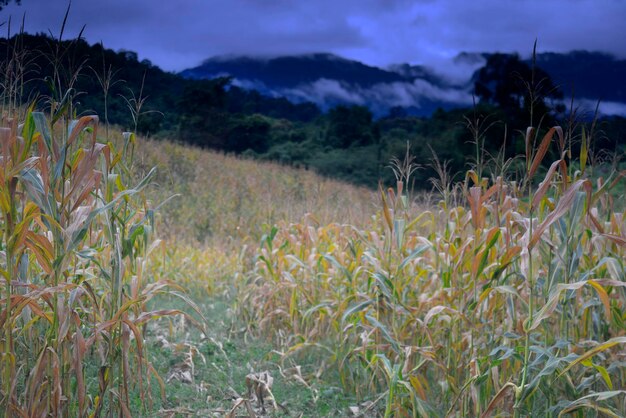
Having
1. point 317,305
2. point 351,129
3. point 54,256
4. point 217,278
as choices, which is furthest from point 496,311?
point 351,129

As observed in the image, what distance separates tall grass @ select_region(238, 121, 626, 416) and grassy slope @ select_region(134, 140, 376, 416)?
0.34 m

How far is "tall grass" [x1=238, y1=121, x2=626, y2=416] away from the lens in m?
2.62

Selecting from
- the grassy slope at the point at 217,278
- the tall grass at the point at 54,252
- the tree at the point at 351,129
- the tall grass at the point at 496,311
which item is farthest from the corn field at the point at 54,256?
the tree at the point at 351,129

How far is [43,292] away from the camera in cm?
225

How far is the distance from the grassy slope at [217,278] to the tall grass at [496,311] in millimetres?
343

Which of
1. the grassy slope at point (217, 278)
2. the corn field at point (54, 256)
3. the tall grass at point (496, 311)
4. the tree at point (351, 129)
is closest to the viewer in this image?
the corn field at point (54, 256)

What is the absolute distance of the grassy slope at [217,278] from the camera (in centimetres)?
373

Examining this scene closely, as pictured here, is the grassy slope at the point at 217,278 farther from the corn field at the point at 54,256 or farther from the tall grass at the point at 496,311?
the corn field at the point at 54,256

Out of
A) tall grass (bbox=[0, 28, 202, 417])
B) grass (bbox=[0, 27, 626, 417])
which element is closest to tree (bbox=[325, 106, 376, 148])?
grass (bbox=[0, 27, 626, 417])

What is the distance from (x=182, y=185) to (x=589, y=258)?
1148 cm

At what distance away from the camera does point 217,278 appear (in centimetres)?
697

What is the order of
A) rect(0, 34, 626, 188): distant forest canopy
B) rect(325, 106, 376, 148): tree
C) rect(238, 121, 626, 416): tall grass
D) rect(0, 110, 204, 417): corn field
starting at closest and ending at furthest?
rect(0, 110, 204, 417): corn field → rect(238, 121, 626, 416): tall grass → rect(0, 34, 626, 188): distant forest canopy → rect(325, 106, 376, 148): tree

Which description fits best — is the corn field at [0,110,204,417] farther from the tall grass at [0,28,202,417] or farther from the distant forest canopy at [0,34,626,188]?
the distant forest canopy at [0,34,626,188]

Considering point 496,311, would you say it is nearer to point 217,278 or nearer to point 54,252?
point 54,252
